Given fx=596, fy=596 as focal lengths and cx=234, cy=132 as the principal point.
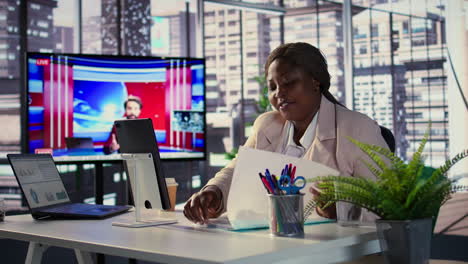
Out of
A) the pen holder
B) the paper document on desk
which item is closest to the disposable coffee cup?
the paper document on desk

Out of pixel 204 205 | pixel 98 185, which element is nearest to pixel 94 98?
pixel 98 185

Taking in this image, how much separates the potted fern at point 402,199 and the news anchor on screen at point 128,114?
2.61 meters

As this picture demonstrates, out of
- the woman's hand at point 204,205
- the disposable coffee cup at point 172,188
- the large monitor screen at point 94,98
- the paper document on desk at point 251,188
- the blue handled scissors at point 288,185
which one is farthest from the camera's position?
the large monitor screen at point 94,98

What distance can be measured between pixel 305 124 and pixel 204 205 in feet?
1.79

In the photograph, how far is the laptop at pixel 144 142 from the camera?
197cm

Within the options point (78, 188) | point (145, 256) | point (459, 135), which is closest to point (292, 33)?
point (459, 135)

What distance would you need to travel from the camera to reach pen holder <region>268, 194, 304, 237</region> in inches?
60.9

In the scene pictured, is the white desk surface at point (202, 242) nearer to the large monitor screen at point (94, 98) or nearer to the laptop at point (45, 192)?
the laptop at point (45, 192)

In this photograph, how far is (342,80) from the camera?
748 cm

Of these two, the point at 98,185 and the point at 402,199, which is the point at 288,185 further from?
the point at 98,185

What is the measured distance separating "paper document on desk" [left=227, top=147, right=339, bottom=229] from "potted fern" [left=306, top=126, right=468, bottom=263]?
37 cm

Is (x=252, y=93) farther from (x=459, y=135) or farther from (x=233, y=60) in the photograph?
(x=459, y=135)

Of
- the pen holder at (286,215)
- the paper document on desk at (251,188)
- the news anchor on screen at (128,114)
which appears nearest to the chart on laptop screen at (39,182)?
the paper document on desk at (251,188)

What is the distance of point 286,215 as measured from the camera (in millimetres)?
1564
